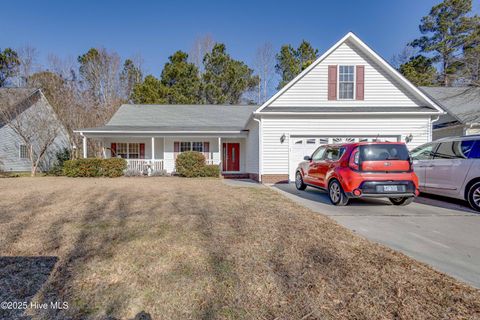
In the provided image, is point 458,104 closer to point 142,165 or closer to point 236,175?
point 236,175

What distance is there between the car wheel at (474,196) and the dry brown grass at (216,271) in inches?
164

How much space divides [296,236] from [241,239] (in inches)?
36.4

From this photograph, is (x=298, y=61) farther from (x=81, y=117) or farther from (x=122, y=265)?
(x=122, y=265)

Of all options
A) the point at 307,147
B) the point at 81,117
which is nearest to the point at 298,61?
the point at 307,147

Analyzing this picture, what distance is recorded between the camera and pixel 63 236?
4.01 m

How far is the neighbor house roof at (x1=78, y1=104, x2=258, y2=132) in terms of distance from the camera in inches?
589

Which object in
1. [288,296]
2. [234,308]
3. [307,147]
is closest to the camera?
[234,308]

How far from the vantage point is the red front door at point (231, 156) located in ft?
54.0

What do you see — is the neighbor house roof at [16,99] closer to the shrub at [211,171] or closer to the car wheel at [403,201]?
the shrub at [211,171]

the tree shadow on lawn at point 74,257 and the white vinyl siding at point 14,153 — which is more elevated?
the white vinyl siding at point 14,153

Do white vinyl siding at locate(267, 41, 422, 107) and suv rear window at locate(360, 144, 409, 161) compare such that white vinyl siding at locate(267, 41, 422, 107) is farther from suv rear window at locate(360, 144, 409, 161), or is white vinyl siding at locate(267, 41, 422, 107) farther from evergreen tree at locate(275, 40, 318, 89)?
evergreen tree at locate(275, 40, 318, 89)

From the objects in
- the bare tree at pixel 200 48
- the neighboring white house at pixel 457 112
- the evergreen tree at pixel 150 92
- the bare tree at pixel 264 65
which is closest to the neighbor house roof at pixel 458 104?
the neighboring white house at pixel 457 112

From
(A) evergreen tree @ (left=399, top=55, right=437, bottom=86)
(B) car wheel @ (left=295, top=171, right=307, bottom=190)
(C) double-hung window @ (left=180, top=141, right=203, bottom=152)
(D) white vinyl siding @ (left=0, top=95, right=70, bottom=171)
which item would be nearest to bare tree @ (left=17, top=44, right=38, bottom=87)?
(D) white vinyl siding @ (left=0, top=95, right=70, bottom=171)

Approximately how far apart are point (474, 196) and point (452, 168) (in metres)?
0.81
